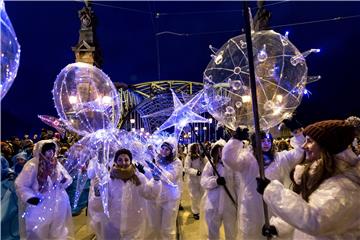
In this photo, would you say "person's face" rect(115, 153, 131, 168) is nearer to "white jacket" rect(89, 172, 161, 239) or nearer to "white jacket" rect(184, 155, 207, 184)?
"white jacket" rect(89, 172, 161, 239)

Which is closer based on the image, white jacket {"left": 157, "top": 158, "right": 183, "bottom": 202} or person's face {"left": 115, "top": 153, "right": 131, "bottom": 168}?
person's face {"left": 115, "top": 153, "right": 131, "bottom": 168}

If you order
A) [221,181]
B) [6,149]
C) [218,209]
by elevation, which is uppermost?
[6,149]

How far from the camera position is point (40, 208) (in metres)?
4.59

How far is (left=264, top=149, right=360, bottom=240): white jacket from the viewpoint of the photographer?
7.22 ft

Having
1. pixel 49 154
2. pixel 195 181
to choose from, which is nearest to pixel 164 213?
pixel 49 154

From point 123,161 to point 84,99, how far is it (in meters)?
1.32

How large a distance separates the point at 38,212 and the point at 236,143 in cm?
282

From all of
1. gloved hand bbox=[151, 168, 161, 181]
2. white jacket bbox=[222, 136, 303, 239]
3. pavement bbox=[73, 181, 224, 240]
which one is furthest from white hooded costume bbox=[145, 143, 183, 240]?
white jacket bbox=[222, 136, 303, 239]

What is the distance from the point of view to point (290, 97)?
13.2ft

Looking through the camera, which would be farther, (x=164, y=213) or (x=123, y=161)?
(x=164, y=213)

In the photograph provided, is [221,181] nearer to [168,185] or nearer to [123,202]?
[168,185]

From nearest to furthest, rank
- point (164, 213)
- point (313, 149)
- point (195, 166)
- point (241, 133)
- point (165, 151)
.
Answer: point (313, 149), point (241, 133), point (164, 213), point (165, 151), point (195, 166)

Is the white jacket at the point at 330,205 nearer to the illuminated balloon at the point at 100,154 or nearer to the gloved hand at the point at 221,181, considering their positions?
the gloved hand at the point at 221,181

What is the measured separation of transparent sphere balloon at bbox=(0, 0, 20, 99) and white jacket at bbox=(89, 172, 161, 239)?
271 centimetres
